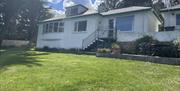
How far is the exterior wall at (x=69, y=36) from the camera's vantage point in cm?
2804

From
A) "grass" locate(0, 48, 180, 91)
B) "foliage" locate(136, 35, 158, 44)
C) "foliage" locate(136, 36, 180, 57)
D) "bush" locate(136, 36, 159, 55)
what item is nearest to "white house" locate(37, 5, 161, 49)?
"foliage" locate(136, 35, 158, 44)

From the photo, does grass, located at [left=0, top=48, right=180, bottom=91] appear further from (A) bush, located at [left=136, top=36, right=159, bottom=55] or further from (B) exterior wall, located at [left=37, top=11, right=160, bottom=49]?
(B) exterior wall, located at [left=37, top=11, right=160, bottom=49]

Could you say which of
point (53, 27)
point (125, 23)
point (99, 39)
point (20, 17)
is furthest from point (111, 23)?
point (20, 17)

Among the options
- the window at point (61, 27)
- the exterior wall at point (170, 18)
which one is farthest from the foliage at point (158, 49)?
the window at point (61, 27)

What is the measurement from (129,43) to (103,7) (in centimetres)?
3372

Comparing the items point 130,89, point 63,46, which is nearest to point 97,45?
point 63,46

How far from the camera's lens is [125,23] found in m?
26.0

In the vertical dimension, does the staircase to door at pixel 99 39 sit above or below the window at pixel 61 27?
below

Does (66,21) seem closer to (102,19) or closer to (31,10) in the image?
(102,19)

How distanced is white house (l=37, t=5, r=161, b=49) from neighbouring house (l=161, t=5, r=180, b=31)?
1.61 m

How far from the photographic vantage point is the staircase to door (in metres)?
24.9

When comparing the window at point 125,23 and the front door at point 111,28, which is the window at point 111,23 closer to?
the front door at point 111,28

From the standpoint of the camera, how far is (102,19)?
28.6 meters

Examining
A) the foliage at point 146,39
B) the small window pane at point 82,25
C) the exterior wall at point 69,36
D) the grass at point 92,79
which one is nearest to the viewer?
the grass at point 92,79
